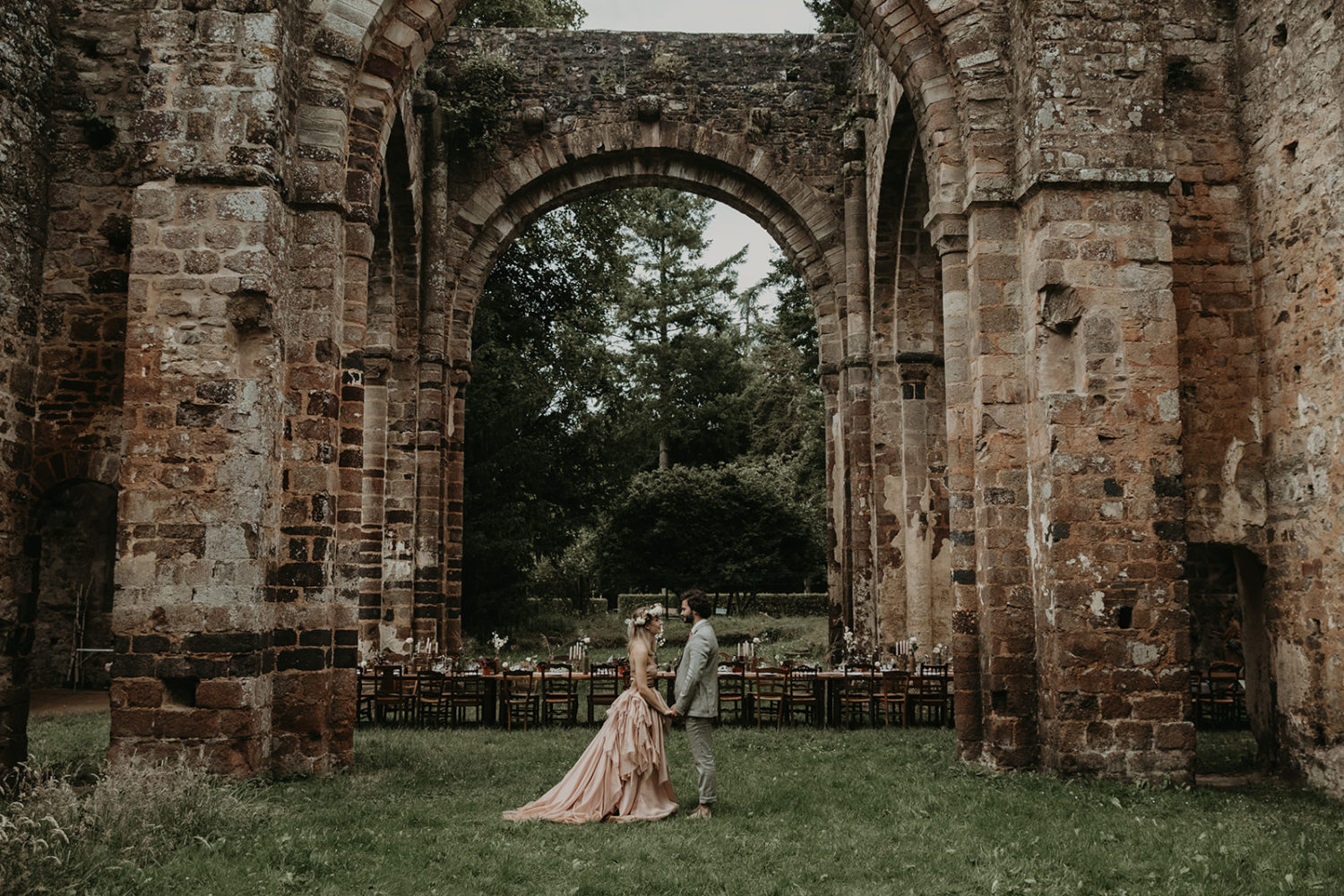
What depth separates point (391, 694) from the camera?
11.6m

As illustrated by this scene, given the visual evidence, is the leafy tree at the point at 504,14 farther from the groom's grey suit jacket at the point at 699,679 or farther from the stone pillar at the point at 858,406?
the groom's grey suit jacket at the point at 699,679

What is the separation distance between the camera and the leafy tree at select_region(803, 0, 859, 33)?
21.0 m

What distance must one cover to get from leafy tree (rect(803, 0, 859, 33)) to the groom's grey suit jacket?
1721 centimetres

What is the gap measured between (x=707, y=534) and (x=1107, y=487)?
18988 mm

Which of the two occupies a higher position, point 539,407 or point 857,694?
point 539,407

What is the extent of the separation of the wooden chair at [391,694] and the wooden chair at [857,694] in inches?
186

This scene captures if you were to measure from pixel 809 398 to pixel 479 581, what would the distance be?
10450 millimetres

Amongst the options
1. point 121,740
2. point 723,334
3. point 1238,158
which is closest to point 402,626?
point 121,740

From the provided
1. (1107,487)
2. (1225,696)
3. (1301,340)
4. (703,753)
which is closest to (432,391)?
(703,753)

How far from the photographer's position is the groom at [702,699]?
6781 mm

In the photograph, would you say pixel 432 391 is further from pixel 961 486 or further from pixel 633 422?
pixel 633 422

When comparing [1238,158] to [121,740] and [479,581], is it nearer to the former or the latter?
[121,740]

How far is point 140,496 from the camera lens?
24.3ft

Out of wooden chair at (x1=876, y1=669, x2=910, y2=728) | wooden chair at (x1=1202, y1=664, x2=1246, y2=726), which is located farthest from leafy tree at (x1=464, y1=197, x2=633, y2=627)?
wooden chair at (x1=1202, y1=664, x2=1246, y2=726)
